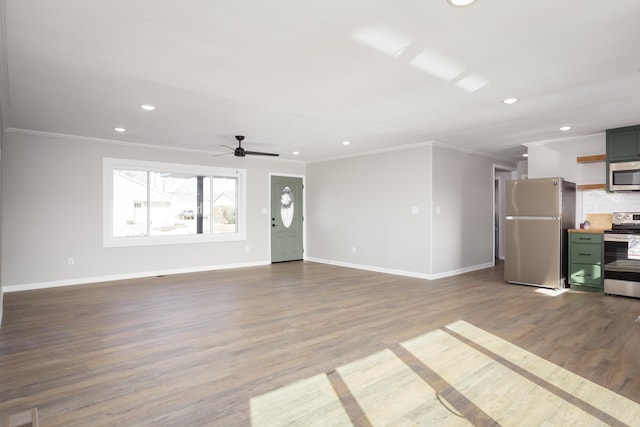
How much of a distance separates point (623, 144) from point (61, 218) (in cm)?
869

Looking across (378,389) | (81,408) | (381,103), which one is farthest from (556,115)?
(81,408)

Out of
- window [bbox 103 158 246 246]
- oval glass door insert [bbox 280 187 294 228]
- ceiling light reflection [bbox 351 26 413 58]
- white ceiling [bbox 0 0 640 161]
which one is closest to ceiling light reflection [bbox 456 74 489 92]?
white ceiling [bbox 0 0 640 161]

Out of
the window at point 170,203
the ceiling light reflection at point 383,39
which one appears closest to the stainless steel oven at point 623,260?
the ceiling light reflection at point 383,39

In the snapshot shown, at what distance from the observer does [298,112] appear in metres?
4.51

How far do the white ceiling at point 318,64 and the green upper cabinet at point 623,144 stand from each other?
250 millimetres

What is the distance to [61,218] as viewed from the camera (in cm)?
591

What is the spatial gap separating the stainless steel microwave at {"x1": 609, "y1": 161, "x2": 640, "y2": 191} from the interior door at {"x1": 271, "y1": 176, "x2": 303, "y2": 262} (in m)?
5.99

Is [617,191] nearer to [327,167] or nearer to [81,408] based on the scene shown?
[327,167]

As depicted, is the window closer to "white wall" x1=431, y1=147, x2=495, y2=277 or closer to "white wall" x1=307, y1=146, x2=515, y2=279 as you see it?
"white wall" x1=307, y1=146, x2=515, y2=279

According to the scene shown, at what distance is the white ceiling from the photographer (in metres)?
2.27

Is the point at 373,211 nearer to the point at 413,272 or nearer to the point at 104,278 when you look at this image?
the point at 413,272

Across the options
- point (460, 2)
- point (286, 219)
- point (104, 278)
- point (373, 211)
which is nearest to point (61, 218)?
point (104, 278)

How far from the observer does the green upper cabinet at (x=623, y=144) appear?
16.9 ft

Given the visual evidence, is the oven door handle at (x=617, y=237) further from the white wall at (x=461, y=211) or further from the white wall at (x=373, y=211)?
the white wall at (x=373, y=211)
